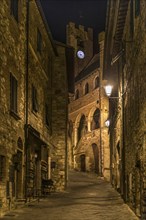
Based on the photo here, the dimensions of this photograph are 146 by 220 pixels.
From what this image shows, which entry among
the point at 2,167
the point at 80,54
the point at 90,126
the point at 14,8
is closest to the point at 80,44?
the point at 80,54

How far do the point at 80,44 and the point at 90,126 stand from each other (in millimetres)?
21050

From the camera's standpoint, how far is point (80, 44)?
70.1 m

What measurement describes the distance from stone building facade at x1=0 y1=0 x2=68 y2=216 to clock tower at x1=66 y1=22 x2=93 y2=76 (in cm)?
3973

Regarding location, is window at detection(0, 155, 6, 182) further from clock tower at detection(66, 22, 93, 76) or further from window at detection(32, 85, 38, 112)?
clock tower at detection(66, 22, 93, 76)

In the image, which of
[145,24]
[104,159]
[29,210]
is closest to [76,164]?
[104,159]

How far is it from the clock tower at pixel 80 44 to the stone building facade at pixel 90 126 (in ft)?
32.8

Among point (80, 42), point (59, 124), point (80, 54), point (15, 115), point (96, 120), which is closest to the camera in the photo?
point (15, 115)

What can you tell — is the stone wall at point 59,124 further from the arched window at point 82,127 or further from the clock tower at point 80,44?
the clock tower at point 80,44

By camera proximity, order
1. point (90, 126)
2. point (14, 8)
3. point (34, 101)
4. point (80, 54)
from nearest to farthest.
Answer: point (14, 8)
point (34, 101)
point (90, 126)
point (80, 54)

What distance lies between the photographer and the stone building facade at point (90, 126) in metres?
48.6

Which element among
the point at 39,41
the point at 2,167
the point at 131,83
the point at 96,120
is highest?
the point at 39,41

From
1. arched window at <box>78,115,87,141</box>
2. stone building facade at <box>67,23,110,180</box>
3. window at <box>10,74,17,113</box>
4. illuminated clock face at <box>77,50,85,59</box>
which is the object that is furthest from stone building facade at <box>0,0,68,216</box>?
illuminated clock face at <box>77,50,85,59</box>

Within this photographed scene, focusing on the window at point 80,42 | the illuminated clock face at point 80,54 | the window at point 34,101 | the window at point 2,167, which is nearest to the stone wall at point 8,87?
the window at point 2,167

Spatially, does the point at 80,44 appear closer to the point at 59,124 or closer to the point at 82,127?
the point at 82,127
